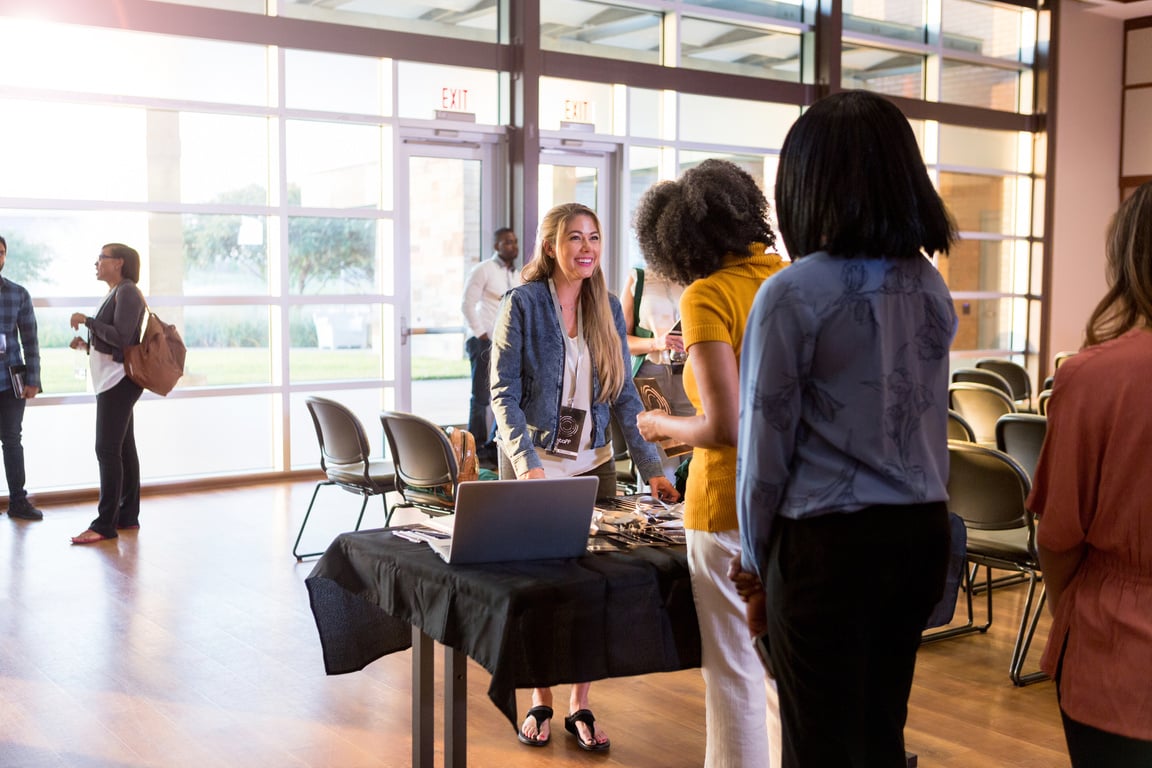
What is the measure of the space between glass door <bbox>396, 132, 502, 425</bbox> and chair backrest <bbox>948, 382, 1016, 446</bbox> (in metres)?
4.24

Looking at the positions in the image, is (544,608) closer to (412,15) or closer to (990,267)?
(412,15)

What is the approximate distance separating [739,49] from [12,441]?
728 centimetres

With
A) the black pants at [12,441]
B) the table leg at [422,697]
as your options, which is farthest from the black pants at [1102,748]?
the black pants at [12,441]

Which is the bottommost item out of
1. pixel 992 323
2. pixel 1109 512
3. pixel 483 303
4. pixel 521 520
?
pixel 521 520

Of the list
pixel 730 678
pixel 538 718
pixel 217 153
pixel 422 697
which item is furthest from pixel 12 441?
pixel 730 678

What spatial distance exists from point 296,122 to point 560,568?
7.02 metres

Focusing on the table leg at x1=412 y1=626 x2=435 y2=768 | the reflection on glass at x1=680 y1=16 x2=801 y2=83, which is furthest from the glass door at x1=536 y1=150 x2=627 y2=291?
the table leg at x1=412 y1=626 x2=435 y2=768

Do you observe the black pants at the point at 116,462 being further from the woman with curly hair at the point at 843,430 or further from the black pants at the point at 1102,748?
the black pants at the point at 1102,748

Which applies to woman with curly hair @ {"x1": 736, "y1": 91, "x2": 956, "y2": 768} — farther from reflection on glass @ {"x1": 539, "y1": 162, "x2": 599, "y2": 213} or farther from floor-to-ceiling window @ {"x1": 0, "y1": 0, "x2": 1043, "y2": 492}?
reflection on glass @ {"x1": 539, "y1": 162, "x2": 599, "y2": 213}

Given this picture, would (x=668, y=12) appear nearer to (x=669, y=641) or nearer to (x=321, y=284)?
(x=321, y=284)

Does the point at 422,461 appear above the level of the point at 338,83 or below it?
below

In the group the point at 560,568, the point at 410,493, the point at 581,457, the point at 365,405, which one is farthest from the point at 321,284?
the point at 560,568

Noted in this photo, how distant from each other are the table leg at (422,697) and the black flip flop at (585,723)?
2.55 ft

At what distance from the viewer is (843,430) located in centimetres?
182
